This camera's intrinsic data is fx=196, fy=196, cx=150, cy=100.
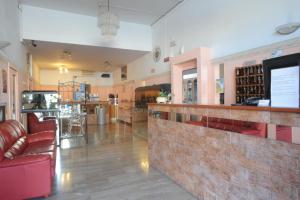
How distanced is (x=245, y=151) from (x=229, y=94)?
7.33 feet

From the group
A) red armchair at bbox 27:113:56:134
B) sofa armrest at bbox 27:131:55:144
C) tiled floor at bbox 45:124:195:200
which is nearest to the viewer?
tiled floor at bbox 45:124:195:200

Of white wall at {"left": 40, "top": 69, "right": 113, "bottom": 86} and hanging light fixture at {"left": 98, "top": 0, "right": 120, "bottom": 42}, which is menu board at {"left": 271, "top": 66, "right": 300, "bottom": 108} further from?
white wall at {"left": 40, "top": 69, "right": 113, "bottom": 86}

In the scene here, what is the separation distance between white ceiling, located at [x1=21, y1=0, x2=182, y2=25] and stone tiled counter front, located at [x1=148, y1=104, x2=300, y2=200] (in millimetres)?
3496

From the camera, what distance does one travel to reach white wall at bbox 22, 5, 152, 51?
18.0ft

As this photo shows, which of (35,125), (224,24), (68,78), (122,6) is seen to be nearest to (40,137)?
(35,125)

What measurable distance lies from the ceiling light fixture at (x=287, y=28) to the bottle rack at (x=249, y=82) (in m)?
0.57

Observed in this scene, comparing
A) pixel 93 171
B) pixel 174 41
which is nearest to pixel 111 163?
pixel 93 171

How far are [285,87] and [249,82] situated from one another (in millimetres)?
2018

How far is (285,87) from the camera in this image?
1.54 metres

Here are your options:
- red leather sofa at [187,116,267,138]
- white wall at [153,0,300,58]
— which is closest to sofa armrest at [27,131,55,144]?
red leather sofa at [187,116,267,138]

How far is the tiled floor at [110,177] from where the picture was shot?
2.66m

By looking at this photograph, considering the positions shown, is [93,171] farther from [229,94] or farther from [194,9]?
[194,9]

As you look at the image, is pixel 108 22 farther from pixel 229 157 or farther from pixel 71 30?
pixel 229 157

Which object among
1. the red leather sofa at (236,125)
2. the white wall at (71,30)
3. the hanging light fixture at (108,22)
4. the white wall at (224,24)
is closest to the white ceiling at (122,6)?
the white wall at (71,30)
